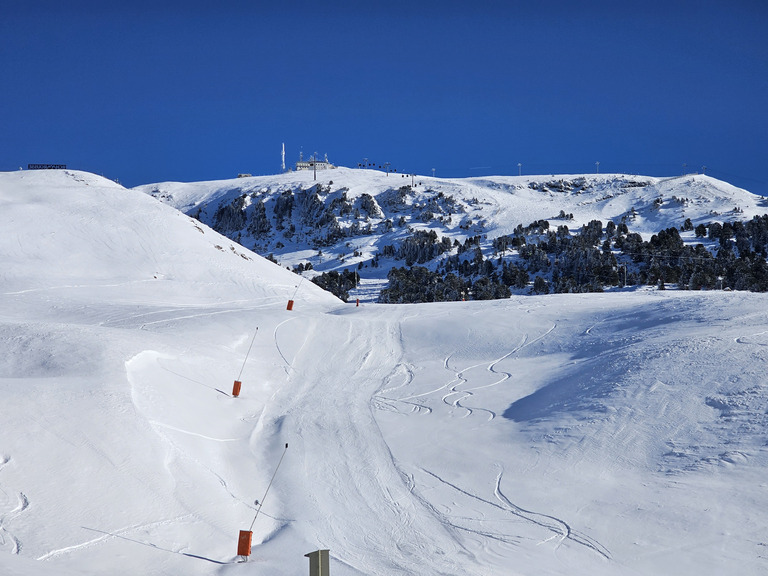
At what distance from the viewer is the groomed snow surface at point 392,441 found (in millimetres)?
8750

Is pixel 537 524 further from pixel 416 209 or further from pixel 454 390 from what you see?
pixel 416 209

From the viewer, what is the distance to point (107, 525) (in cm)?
877

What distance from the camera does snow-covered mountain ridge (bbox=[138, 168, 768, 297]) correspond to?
3354 inches

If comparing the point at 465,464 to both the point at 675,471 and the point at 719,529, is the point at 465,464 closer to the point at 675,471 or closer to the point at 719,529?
the point at 675,471

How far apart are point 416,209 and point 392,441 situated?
93972 mm

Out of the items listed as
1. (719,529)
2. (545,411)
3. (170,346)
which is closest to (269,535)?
(719,529)

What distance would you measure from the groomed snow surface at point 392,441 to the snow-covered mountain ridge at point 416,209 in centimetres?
4680

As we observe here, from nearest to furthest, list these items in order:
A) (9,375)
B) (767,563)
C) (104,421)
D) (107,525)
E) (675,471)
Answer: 1. (767,563)
2. (107,525)
3. (675,471)
4. (104,421)
5. (9,375)

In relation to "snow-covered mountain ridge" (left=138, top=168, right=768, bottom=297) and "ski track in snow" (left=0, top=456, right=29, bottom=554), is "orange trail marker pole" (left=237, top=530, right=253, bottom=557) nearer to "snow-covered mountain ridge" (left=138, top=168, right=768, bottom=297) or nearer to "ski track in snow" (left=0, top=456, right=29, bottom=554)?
"ski track in snow" (left=0, top=456, right=29, bottom=554)

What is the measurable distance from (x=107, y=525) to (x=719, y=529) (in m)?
8.91

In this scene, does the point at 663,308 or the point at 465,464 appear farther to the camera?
the point at 663,308

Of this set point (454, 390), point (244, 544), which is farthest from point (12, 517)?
point (454, 390)

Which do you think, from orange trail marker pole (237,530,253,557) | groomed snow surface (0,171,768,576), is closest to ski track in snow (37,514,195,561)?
groomed snow surface (0,171,768,576)

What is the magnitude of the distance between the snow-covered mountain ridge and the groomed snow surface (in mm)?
46800
